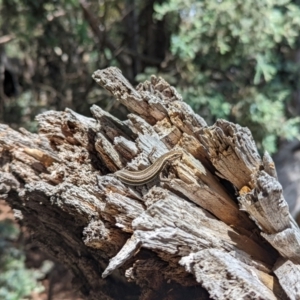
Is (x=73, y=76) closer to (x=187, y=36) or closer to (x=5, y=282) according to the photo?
(x=187, y=36)

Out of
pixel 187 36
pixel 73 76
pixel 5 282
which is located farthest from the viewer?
pixel 73 76

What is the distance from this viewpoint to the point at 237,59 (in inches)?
147

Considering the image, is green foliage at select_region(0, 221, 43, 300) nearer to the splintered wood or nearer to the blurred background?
the blurred background

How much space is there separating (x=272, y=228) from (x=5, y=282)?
2.42 metres

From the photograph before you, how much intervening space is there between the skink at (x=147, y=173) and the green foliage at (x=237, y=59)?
1.84 m

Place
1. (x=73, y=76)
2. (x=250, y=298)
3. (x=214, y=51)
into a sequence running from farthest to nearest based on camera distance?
(x=73, y=76), (x=214, y=51), (x=250, y=298)

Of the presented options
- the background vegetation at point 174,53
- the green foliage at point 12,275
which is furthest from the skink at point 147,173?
the background vegetation at point 174,53

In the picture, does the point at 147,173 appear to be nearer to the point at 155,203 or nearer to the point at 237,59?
the point at 155,203

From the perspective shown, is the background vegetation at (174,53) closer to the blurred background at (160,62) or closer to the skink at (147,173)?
the blurred background at (160,62)

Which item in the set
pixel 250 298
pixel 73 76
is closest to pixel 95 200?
pixel 250 298

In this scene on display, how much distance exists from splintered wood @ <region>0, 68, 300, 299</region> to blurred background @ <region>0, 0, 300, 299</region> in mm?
1201

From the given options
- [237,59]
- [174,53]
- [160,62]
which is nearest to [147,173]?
[174,53]

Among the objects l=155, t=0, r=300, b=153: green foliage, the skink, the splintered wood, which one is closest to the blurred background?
l=155, t=0, r=300, b=153: green foliage

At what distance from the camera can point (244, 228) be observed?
1.80 m
